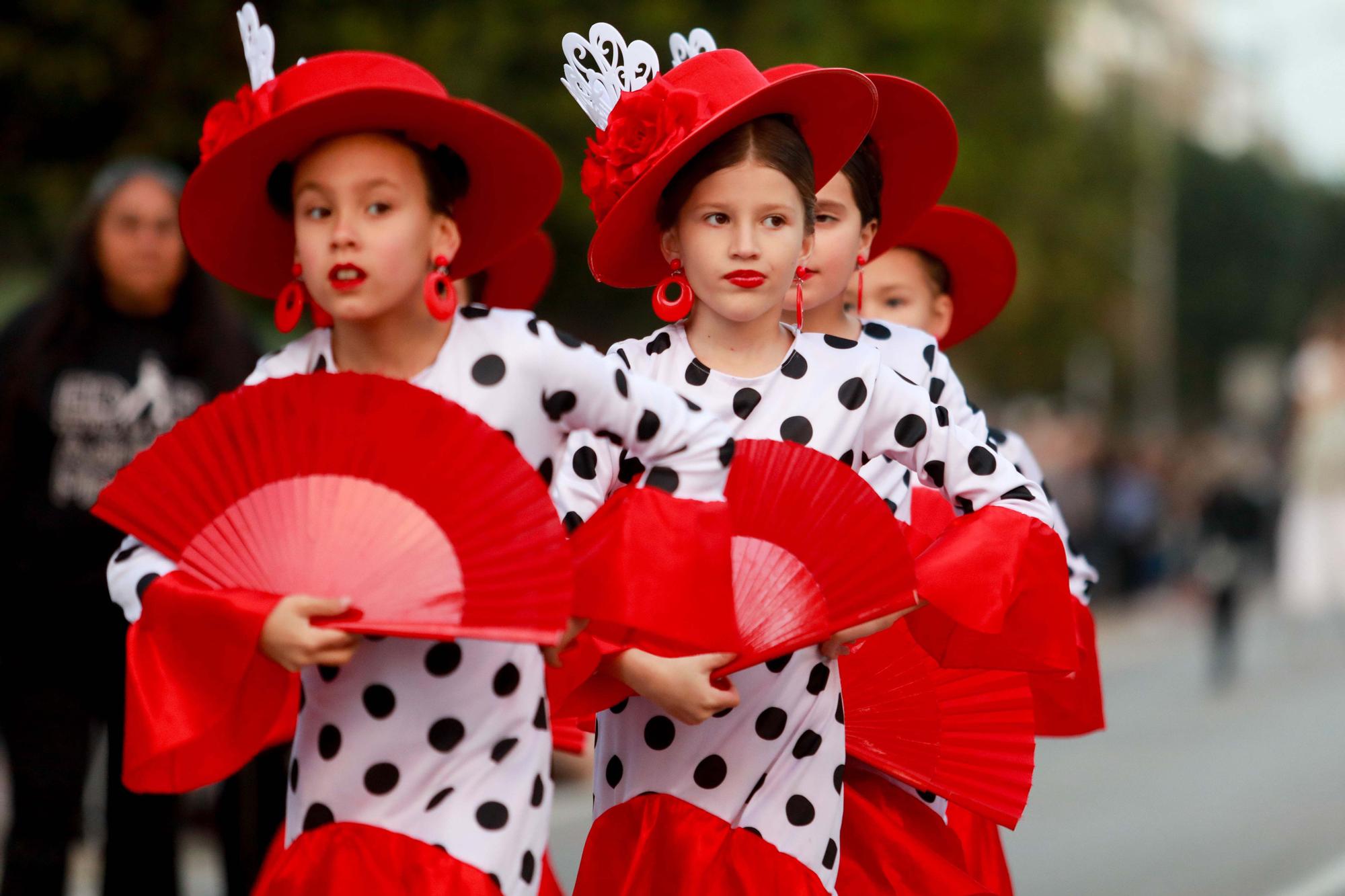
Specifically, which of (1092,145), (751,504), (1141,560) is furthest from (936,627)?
(1092,145)

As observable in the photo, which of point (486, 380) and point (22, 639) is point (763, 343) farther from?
point (22, 639)

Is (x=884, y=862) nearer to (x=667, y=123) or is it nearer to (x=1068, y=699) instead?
(x=1068, y=699)

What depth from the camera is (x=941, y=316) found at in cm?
542

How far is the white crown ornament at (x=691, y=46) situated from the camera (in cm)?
427

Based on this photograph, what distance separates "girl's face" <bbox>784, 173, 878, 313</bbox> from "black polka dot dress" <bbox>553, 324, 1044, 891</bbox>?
0.46 meters

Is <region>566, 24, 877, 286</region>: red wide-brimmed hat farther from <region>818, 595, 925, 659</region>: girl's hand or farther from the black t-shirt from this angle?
the black t-shirt

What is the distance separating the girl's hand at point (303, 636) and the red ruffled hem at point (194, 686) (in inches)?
1.0

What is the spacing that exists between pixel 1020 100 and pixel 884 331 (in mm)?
26399

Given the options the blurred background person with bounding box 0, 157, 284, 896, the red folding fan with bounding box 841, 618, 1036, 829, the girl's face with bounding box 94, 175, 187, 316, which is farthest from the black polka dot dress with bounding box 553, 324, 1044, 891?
the girl's face with bounding box 94, 175, 187, 316

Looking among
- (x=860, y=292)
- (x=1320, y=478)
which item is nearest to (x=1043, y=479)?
(x=860, y=292)

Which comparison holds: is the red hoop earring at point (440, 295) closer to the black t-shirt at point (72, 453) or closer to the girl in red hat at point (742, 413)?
the girl in red hat at point (742, 413)

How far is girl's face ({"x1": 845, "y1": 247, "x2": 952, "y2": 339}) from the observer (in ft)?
17.4

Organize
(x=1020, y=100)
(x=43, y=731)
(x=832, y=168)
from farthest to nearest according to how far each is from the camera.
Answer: (x=1020, y=100) < (x=43, y=731) < (x=832, y=168)

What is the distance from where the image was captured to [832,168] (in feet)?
13.0
